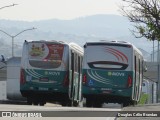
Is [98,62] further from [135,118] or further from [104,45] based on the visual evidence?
[135,118]

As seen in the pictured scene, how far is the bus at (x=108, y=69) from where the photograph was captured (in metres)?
29.3

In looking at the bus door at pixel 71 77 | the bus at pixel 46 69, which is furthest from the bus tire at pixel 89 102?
the bus door at pixel 71 77

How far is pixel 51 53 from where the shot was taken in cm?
3009

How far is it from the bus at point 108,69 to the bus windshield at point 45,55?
1481mm

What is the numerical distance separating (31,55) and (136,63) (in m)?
5.27

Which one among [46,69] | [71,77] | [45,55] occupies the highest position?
[45,55]

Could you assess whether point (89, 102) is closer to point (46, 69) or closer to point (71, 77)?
point (71, 77)

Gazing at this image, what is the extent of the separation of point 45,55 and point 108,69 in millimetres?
3226

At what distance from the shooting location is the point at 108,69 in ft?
96.6

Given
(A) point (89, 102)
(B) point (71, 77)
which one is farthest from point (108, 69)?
(B) point (71, 77)

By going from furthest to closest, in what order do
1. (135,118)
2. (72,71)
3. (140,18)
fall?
1. (72,71)
2. (140,18)
3. (135,118)

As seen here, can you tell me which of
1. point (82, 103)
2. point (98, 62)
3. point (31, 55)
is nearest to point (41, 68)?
point (31, 55)

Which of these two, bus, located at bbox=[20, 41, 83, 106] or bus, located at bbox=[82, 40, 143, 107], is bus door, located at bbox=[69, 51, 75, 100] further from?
bus, located at bbox=[82, 40, 143, 107]

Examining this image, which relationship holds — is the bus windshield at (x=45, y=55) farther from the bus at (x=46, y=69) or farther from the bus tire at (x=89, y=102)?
the bus tire at (x=89, y=102)
